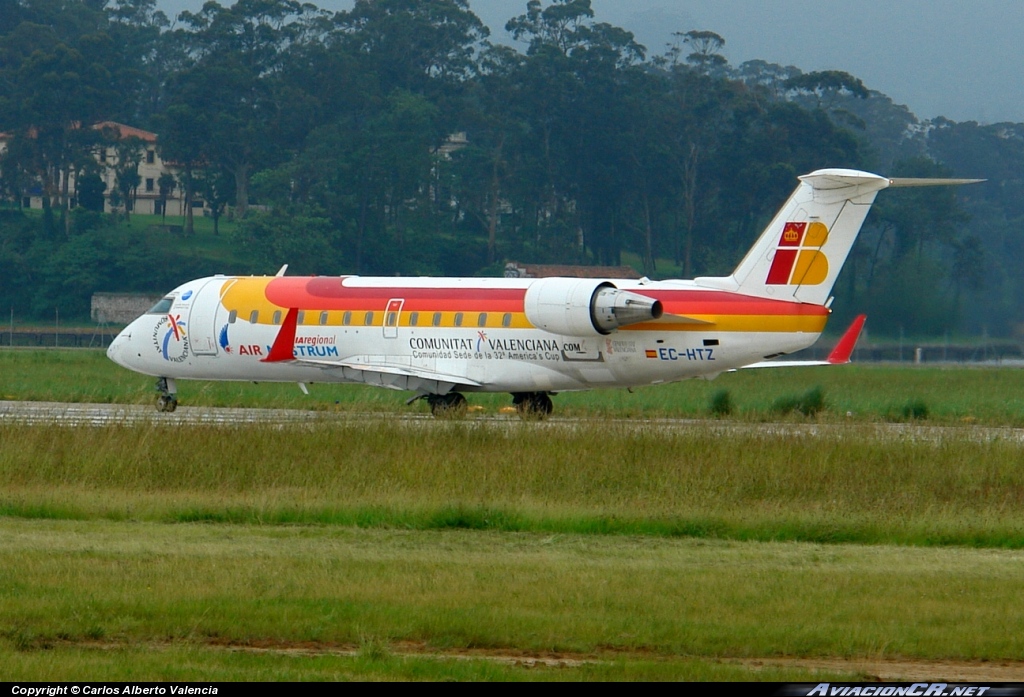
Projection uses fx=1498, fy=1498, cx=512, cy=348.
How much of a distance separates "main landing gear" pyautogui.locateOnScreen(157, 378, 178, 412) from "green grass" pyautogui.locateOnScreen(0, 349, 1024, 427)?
5.34 feet

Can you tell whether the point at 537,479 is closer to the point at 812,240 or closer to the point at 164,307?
the point at 812,240

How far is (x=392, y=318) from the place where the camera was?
1214 inches

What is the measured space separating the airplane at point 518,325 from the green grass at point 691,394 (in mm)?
1329

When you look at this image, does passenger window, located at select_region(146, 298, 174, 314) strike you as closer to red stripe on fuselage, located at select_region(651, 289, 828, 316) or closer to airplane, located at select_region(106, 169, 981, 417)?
airplane, located at select_region(106, 169, 981, 417)

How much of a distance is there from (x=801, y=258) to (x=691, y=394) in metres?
14.7

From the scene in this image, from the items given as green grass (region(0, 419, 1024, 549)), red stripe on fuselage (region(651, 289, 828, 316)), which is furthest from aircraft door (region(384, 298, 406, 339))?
green grass (region(0, 419, 1024, 549))

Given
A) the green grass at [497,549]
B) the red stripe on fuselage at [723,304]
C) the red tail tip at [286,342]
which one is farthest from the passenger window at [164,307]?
the red stripe on fuselage at [723,304]

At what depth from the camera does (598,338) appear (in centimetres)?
2845

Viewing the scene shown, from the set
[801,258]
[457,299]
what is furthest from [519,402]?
[801,258]

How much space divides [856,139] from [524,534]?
78233mm

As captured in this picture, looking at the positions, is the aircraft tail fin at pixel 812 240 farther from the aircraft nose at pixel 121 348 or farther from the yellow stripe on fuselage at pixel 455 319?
the aircraft nose at pixel 121 348

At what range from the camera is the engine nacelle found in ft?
90.4
